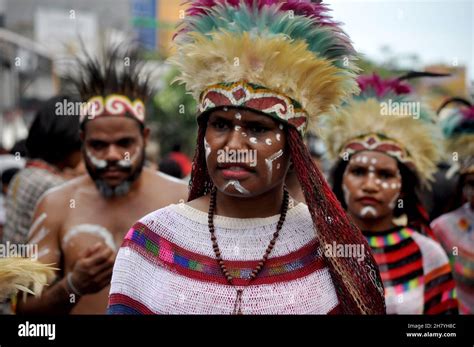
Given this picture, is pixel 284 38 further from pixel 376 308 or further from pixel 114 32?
pixel 114 32

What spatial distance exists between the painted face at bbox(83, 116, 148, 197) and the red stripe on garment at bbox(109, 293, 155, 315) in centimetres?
152

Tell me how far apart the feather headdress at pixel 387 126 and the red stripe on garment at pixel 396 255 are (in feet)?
1.61

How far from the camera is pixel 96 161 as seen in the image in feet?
14.4

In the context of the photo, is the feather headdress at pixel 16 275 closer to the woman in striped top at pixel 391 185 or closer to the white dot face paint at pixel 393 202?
the woman in striped top at pixel 391 185

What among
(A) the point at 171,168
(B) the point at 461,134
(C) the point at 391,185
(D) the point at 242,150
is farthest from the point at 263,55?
(A) the point at 171,168

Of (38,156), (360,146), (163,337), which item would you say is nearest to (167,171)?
(38,156)

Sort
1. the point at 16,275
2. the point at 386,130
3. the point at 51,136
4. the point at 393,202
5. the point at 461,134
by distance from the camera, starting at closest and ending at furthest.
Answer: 1. the point at 16,275
2. the point at 393,202
3. the point at 386,130
4. the point at 51,136
5. the point at 461,134

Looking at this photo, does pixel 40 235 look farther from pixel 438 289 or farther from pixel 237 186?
pixel 438 289

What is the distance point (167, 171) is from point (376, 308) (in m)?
4.34

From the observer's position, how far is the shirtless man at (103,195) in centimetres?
432

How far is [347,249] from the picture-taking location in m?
3.03

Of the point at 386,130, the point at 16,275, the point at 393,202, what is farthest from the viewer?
the point at 386,130

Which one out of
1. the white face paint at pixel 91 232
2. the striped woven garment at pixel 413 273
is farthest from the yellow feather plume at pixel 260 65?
the striped woven garment at pixel 413 273

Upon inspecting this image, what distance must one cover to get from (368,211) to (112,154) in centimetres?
144
